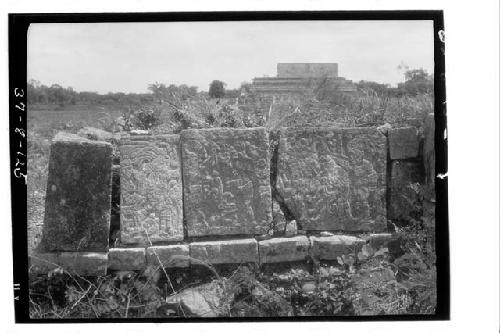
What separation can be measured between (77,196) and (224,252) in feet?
3.30

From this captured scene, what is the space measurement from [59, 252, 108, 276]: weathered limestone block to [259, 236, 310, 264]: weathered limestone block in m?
1.03

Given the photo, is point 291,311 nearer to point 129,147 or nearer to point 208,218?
point 208,218

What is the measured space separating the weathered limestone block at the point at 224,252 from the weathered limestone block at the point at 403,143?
1.13m

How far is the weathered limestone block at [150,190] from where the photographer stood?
3705 millimetres

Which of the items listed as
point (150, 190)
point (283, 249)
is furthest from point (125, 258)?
point (283, 249)

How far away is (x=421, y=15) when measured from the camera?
3.50 m

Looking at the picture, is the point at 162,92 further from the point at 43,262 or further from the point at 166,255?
the point at 43,262

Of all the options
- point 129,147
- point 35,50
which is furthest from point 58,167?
point 35,50

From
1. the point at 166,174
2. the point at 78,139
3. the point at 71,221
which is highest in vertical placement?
the point at 78,139

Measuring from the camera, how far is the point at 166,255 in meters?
3.72

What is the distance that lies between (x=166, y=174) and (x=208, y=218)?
398 millimetres

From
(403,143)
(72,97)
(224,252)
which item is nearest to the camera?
(72,97)

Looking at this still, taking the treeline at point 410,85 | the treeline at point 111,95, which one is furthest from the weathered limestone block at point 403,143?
the treeline at point 111,95

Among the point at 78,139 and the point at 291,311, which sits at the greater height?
the point at 78,139
